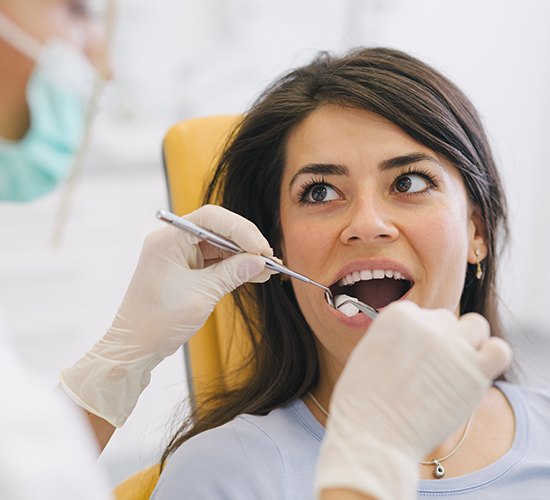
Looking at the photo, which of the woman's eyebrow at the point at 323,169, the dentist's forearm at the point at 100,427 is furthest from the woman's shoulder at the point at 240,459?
the woman's eyebrow at the point at 323,169

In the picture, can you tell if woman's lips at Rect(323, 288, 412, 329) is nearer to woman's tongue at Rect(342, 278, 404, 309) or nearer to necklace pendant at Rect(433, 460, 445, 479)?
woman's tongue at Rect(342, 278, 404, 309)

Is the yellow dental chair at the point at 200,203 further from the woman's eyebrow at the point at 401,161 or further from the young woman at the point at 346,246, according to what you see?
the woman's eyebrow at the point at 401,161

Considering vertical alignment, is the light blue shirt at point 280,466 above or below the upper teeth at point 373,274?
below

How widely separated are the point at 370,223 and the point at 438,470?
42 cm

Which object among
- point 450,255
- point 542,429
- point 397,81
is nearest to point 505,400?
point 542,429

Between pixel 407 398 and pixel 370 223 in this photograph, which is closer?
pixel 407 398

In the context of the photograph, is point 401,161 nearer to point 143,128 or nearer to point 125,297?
point 125,297

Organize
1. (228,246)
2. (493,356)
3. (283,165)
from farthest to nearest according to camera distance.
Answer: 1. (283,165)
2. (228,246)
3. (493,356)

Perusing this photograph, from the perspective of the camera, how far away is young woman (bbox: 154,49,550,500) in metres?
1.28

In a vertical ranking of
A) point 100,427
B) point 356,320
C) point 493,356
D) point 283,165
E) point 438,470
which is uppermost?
point 283,165

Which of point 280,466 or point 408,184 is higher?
point 408,184

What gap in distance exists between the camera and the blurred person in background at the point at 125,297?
0.61 m

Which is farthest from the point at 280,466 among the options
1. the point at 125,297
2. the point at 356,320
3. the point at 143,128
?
the point at 143,128

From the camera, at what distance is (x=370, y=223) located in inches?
49.7
